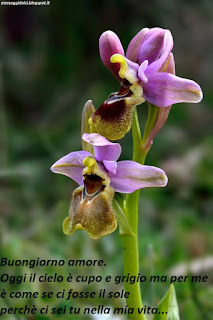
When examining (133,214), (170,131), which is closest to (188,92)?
(133,214)

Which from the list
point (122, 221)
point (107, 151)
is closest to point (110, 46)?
point (107, 151)

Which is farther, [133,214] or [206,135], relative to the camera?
[206,135]

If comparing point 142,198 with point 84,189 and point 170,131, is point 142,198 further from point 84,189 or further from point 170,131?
point 84,189

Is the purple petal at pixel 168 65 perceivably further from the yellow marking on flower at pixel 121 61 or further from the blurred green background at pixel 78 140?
the blurred green background at pixel 78 140

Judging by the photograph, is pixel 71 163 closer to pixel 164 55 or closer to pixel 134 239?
pixel 134 239

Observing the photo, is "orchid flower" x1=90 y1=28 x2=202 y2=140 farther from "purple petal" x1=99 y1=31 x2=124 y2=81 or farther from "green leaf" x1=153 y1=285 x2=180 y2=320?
"green leaf" x1=153 y1=285 x2=180 y2=320

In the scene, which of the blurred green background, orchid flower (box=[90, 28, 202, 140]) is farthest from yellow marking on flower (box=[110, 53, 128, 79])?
the blurred green background
